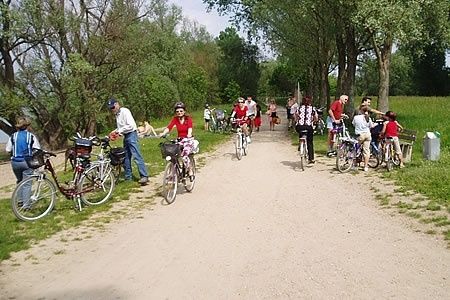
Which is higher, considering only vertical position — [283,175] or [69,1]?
[69,1]

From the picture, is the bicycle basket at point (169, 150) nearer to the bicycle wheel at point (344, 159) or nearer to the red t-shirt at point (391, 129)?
the bicycle wheel at point (344, 159)

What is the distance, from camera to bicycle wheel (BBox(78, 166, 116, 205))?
29.4 feet

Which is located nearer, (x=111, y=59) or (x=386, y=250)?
(x=386, y=250)

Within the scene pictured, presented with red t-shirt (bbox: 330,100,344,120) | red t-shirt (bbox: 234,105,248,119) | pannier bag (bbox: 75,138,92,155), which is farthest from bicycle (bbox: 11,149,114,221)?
red t-shirt (bbox: 234,105,248,119)

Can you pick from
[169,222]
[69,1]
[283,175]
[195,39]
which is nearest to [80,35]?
[69,1]

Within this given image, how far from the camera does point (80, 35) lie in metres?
29.3

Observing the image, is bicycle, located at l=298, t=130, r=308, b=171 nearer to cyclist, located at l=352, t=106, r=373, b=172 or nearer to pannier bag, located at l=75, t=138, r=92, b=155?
cyclist, located at l=352, t=106, r=373, b=172

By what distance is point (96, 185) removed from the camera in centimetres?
928

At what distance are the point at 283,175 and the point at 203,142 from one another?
8.31m

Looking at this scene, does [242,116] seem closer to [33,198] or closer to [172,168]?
[172,168]

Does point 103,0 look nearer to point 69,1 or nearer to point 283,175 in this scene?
point 69,1

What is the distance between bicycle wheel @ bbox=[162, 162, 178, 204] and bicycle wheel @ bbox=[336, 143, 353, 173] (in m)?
4.63

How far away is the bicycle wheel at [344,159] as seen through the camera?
12391 millimetres

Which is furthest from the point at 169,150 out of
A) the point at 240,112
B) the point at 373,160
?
the point at 240,112
